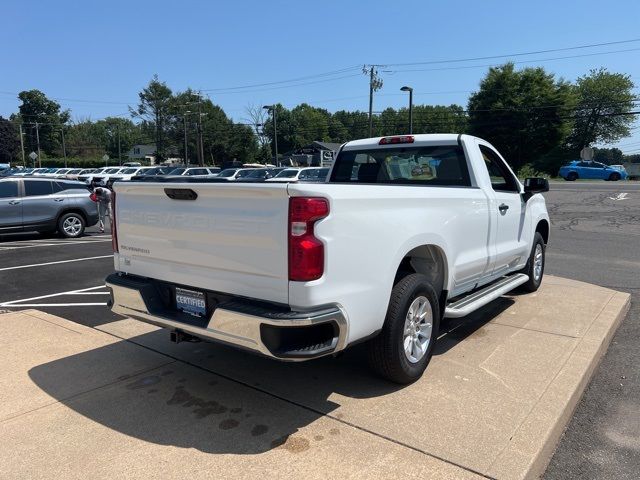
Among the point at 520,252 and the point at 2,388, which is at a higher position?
the point at 520,252

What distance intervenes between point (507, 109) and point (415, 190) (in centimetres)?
6483

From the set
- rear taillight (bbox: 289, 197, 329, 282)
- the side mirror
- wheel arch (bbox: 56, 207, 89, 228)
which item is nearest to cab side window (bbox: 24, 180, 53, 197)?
wheel arch (bbox: 56, 207, 89, 228)

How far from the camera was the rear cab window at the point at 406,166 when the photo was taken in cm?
532

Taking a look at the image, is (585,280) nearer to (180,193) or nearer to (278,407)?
(278,407)

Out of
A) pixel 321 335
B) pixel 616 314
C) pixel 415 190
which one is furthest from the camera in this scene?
pixel 616 314

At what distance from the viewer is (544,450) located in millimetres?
3094

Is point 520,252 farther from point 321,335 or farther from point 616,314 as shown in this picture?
point 321,335

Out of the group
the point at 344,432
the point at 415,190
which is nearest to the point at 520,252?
the point at 415,190

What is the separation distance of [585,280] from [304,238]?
6.59 m

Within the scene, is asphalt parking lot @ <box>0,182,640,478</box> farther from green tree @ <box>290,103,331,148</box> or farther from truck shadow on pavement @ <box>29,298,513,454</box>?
green tree @ <box>290,103,331,148</box>

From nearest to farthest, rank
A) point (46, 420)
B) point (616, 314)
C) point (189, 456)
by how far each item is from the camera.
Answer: point (189, 456)
point (46, 420)
point (616, 314)

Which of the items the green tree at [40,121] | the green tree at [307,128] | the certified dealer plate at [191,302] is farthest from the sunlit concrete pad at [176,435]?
the green tree at [40,121]

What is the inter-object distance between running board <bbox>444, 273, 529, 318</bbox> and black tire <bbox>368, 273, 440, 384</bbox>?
640 millimetres

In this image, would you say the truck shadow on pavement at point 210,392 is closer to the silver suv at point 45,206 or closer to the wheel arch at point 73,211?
the silver suv at point 45,206
